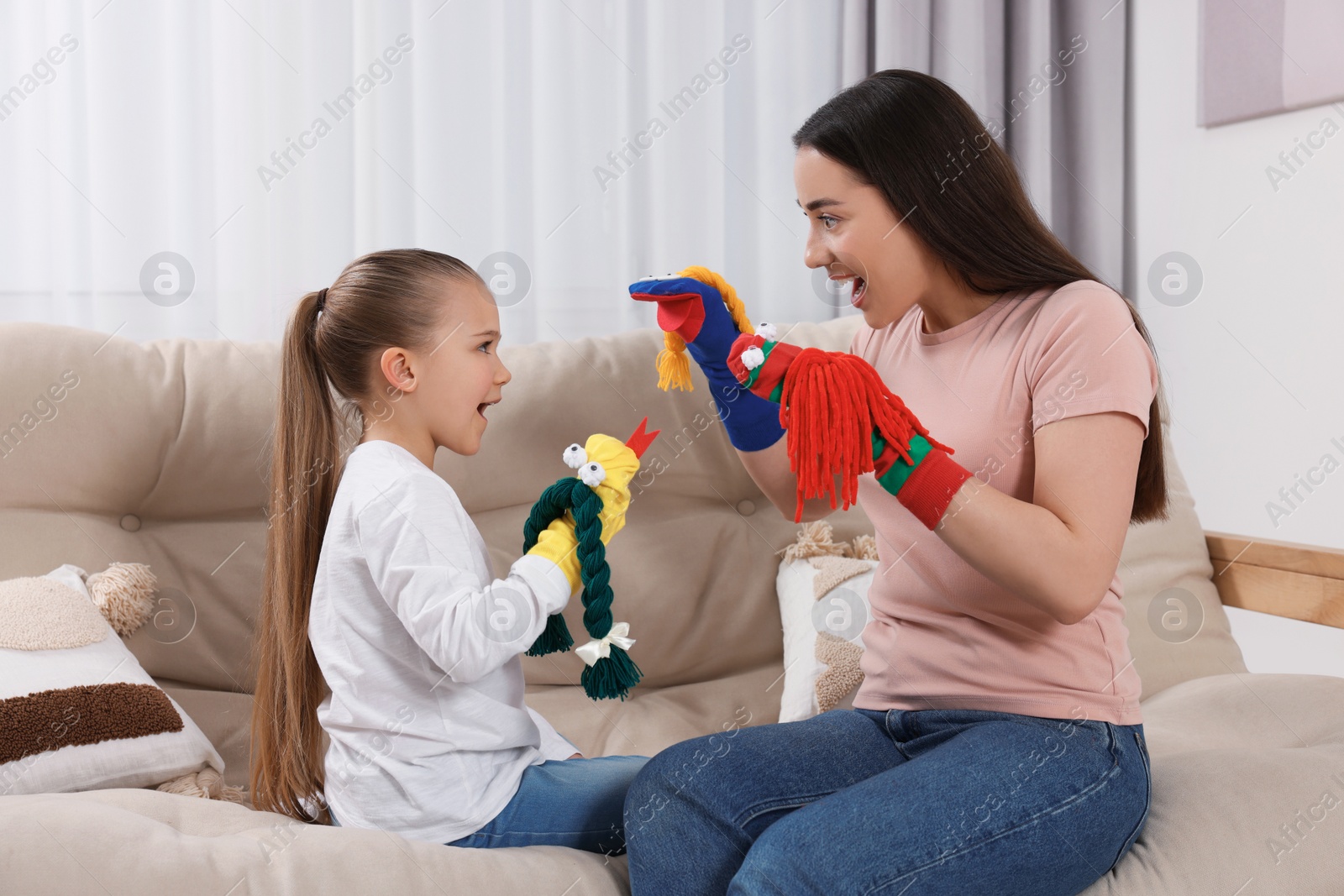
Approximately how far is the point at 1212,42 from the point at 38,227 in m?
2.29

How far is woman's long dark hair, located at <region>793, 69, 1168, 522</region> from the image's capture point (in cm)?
96

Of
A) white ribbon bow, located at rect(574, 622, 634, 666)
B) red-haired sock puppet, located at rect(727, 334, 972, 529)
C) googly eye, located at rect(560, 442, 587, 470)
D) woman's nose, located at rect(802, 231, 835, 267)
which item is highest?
woman's nose, located at rect(802, 231, 835, 267)

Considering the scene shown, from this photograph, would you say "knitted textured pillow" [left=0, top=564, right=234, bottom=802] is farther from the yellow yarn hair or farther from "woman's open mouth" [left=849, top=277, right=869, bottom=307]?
"woman's open mouth" [left=849, top=277, right=869, bottom=307]

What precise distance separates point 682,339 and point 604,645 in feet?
1.22

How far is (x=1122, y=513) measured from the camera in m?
0.87

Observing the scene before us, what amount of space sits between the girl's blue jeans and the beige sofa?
0.03 meters

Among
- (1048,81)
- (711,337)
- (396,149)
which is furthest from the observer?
(1048,81)

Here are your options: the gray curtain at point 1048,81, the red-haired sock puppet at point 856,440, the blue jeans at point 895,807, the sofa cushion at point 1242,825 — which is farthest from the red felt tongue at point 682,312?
the gray curtain at point 1048,81

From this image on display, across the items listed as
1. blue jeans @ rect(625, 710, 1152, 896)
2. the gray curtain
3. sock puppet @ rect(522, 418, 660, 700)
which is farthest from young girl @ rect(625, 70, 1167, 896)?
the gray curtain

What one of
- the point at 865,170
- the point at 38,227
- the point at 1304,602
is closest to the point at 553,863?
the point at 865,170

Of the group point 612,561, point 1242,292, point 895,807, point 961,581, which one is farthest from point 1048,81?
point 895,807

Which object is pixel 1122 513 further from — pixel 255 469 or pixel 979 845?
pixel 255 469

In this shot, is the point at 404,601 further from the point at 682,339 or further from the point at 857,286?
the point at 857,286

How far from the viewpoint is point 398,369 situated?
1032 mm
